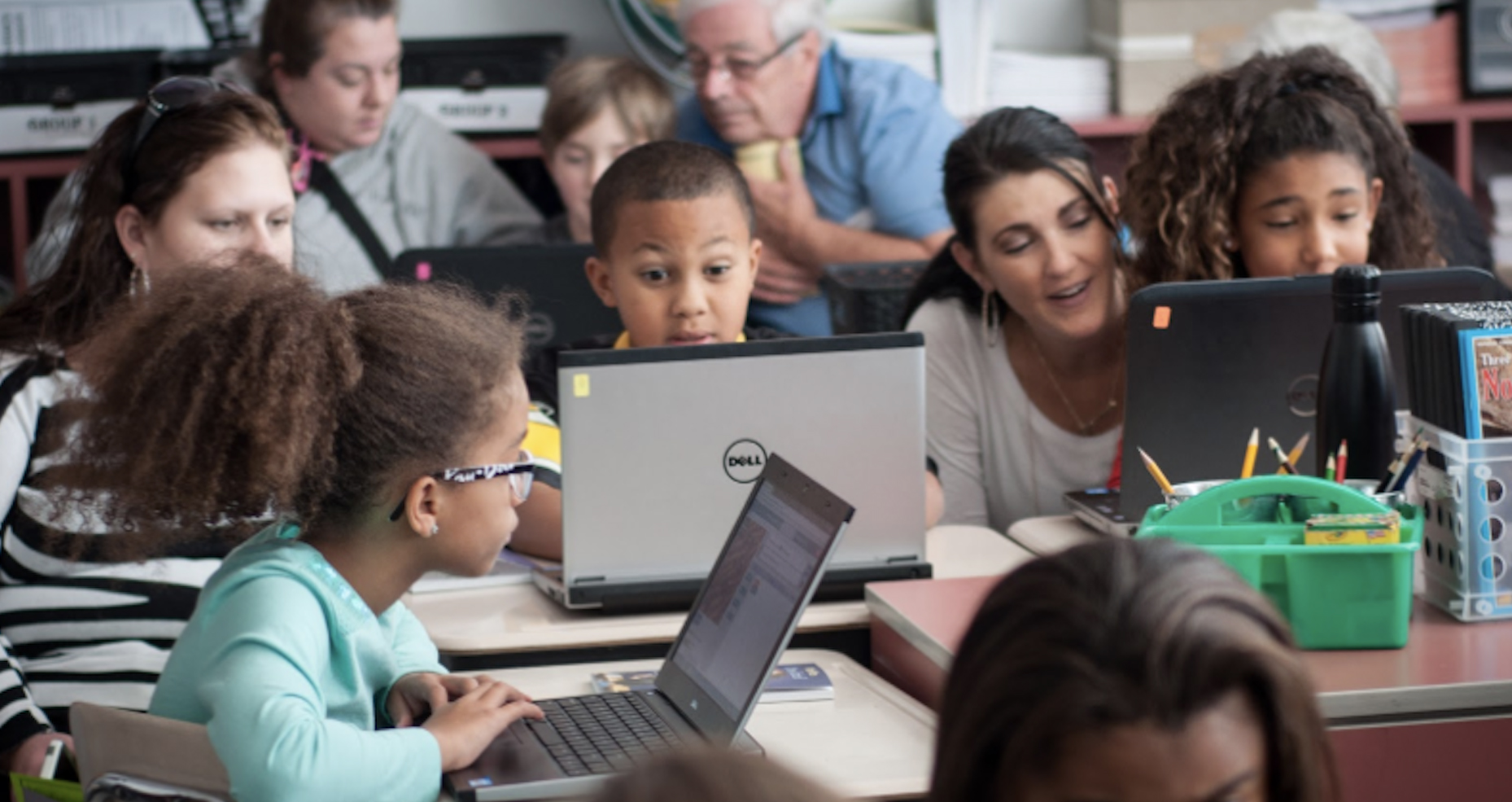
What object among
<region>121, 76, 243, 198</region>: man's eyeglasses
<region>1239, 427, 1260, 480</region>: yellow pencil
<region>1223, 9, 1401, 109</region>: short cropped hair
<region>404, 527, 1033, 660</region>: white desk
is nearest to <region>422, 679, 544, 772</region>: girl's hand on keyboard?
<region>404, 527, 1033, 660</region>: white desk

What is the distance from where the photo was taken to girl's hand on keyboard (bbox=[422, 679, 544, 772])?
148cm

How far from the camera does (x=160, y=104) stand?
7.64ft

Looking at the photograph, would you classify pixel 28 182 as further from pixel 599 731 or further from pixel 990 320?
pixel 599 731

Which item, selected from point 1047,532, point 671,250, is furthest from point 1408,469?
point 671,250

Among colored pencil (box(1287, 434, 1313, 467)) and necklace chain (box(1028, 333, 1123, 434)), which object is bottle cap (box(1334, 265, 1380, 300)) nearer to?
colored pencil (box(1287, 434, 1313, 467))

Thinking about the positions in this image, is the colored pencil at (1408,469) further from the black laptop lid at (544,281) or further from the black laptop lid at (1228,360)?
the black laptop lid at (544,281)

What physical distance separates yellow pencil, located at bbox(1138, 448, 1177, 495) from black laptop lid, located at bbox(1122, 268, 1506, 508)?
21mm

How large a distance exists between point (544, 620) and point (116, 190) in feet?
2.87

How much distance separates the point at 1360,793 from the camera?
146 cm

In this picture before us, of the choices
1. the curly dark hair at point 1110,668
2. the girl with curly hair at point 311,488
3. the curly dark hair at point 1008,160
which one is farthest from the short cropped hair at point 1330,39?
the curly dark hair at point 1110,668

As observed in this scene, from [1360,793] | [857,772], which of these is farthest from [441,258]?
[1360,793]

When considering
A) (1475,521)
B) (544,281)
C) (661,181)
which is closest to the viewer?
(1475,521)

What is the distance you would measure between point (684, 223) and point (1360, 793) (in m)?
1.36

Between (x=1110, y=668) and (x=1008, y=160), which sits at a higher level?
(x=1008, y=160)
